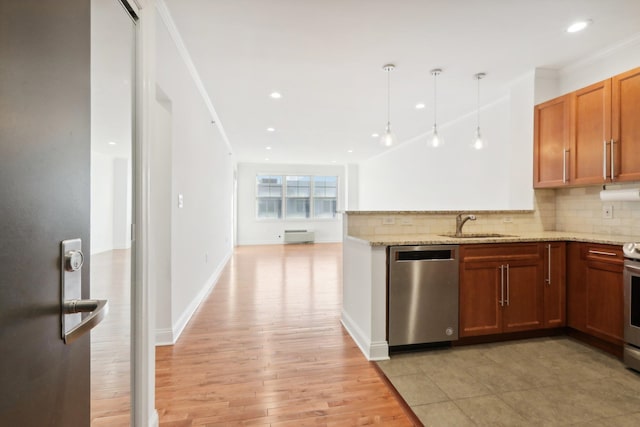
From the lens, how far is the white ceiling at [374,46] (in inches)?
90.7

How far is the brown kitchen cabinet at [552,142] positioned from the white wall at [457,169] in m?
0.13

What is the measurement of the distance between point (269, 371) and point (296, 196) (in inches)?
324

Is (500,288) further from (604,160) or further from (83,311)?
(83,311)

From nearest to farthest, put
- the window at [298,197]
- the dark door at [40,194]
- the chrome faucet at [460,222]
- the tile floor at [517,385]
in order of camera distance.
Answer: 1. the dark door at [40,194]
2. the tile floor at [517,385]
3. the chrome faucet at [460,222]
4. the window at [298,197]

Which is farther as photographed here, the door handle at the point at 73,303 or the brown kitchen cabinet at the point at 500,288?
the brown kitchen cabinet at the point at 500,288

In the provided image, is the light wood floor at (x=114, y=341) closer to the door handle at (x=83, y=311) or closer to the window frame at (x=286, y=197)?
the door handle at (x=83, y=311)

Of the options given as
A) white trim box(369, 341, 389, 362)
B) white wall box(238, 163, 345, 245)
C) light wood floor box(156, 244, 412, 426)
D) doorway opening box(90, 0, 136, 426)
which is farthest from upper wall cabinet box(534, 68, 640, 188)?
white wall box(238, 163, 345, 245)

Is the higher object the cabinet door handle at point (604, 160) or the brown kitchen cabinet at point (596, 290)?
the cabinet door handle at point (604, 160)

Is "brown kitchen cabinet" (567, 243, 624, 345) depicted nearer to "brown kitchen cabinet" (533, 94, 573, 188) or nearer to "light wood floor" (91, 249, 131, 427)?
"brown kitchen cabinet" (533, 94, 573, 188)

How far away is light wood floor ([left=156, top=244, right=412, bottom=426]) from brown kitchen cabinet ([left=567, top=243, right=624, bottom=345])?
1.94 metres

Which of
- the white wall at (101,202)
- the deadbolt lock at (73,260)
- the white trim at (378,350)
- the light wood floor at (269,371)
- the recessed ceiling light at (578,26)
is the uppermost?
the recessed ceiling light at (578,26)

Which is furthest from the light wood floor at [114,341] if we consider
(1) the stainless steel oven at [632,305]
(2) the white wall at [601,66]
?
(2) the white wall at [601,66]

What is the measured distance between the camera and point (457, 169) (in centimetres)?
518

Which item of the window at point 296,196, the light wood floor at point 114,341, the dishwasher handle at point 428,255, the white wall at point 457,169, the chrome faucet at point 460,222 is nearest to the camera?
the light wood floor at point 114,341
